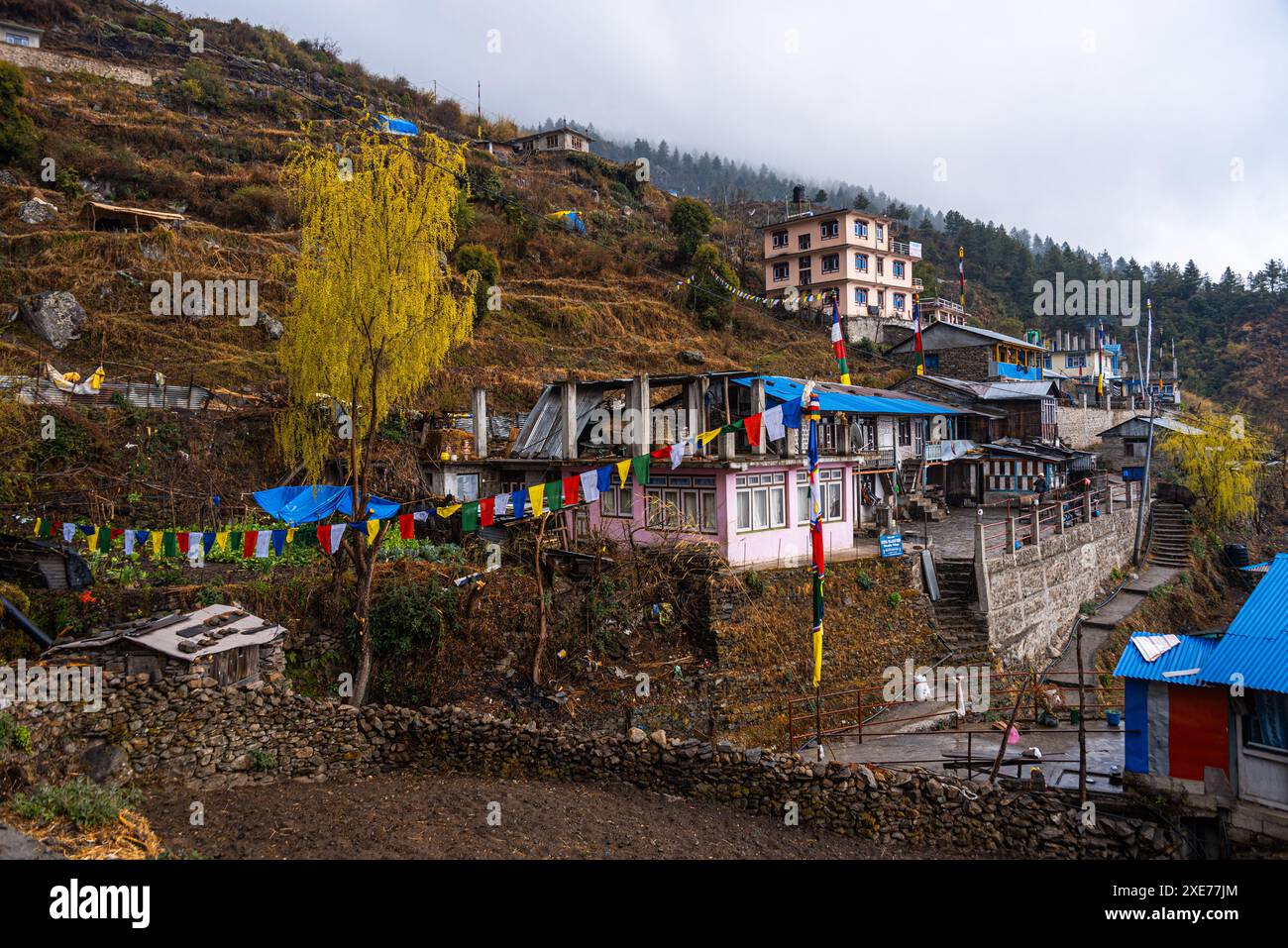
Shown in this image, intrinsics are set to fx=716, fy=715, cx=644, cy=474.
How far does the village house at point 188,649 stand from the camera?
1255cm

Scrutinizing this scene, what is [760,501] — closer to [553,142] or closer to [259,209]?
[259,209]

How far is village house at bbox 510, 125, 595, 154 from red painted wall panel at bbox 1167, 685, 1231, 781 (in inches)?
2848

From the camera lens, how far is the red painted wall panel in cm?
1088

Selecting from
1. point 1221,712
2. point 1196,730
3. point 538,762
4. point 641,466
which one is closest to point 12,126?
point 641,466

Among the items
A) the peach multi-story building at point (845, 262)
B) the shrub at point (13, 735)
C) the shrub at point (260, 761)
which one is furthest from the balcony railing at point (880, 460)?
the peach multi-story building at point (845, 262)

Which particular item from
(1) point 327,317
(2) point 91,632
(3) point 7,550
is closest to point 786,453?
(1) point 327,317

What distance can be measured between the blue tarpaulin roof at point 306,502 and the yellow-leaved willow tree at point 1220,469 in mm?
40107

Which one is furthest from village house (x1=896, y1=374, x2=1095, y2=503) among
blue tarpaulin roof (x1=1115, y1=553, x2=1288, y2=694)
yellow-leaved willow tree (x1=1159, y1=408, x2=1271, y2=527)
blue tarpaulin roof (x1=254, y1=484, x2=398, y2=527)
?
blue tarpaulin roof (x1=254, y1=484, x2=398, y2=527)

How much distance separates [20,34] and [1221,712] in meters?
75.5

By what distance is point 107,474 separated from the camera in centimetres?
2014

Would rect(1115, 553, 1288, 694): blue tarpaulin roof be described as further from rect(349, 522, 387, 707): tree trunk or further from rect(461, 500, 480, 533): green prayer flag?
rect(349, 522, 387, 707): tree trunk

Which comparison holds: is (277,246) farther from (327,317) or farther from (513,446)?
(327,317)

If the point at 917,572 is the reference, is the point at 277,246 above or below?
above
